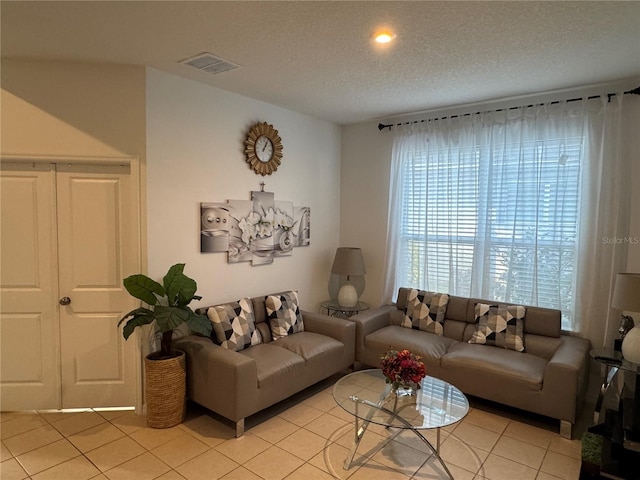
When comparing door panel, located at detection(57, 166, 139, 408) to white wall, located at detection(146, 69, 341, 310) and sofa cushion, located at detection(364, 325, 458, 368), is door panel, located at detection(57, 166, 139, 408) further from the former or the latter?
sofa cushion, located at detection(364, 325, 458, 368)

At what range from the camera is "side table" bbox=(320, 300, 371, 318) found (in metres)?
4.55

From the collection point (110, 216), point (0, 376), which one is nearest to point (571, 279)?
point (110, 216)

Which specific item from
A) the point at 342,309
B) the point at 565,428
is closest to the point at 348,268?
the point at 342,309

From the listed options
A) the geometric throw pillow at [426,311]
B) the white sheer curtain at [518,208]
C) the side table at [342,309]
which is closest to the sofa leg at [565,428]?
the white sheer curtain at [518,208]

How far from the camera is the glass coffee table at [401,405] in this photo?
7.79ft

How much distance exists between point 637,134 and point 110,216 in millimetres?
4409

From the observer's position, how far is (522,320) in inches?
140

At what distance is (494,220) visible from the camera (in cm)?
390

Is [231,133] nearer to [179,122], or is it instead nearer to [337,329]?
[179,122]

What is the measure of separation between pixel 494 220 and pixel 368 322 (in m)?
1.64

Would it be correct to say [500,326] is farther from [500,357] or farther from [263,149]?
[263,149]

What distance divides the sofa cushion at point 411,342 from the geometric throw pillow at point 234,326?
3.79 ft

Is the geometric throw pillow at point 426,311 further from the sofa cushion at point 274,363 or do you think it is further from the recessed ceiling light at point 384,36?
the recessed ceiling light at point 384,36

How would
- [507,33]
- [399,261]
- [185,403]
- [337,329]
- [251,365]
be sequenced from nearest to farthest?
[507,33]
[251,365]
[185,403]
[337,329]
[399,261]
